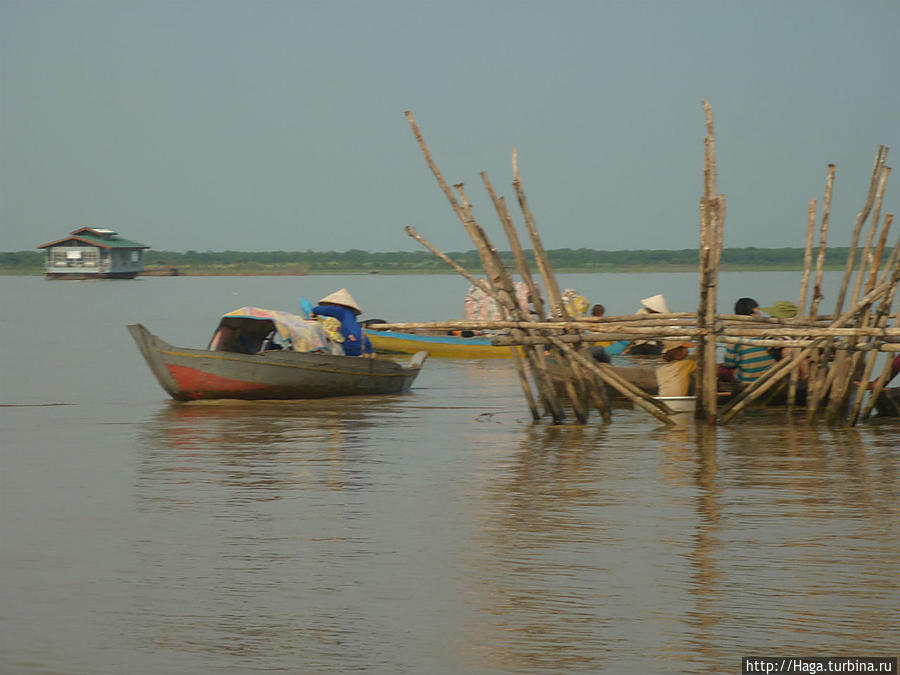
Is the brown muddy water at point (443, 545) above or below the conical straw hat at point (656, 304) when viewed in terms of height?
below

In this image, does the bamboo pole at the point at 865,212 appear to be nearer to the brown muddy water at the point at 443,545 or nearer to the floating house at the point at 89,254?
the brown muddy water at the point at 443,545

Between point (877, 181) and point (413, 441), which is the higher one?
point (877, 181)

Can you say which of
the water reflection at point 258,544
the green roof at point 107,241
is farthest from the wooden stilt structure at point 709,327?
the green roof at point 107,241

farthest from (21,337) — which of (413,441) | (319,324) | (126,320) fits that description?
(413,441)

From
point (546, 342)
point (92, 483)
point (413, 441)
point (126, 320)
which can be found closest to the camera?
point (92, 483)

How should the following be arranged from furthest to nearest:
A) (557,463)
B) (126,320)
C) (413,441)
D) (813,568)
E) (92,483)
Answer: (126,320) < (413,441) < (557,463) < (92,483) < (813,568)

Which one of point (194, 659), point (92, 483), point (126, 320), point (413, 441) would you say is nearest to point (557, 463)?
point (413, 441)

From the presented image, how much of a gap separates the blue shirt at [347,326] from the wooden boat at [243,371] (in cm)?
33

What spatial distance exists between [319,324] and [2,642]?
9.68 meters

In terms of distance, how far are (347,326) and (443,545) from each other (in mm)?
8147

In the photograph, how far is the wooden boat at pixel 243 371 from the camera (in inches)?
529

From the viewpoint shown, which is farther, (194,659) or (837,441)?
(837,441)

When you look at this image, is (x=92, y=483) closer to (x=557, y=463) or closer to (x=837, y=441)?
(x=557, y=463)

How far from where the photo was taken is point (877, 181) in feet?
37.3
